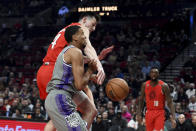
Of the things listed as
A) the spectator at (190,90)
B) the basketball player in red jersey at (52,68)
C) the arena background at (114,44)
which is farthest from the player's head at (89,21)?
the spectator at (190,90)

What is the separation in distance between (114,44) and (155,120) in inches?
375

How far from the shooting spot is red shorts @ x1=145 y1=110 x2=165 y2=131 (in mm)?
7699

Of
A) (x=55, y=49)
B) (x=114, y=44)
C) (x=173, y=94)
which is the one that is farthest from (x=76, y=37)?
(x=114, y=44)

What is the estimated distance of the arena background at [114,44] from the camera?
39.1 feet

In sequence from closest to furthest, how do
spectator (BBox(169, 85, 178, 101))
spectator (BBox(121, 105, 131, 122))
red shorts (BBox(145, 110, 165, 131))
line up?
red shorts (BBox(145, 110, 165, 131)), spectator (BBox(121, 105, 131, 122)), spectator (BBox(169, 85, 178, 101))

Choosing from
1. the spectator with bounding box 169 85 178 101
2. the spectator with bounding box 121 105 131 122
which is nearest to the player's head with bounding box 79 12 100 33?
the spectator with bounding box 121 105 131 122

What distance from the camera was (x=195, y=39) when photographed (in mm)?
18172

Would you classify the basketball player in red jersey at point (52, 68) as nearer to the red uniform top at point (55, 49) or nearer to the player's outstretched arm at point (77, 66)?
the red uniform top at point (55, 49)

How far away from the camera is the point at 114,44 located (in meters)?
17.0

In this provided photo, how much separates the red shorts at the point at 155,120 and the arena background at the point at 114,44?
6.72 ft

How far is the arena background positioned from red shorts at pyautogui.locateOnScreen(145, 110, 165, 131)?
205 centimetres

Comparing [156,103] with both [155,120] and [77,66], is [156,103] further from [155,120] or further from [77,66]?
[77,66]

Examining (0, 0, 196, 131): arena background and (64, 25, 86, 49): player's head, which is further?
(0, 0, 196, 131): arena background

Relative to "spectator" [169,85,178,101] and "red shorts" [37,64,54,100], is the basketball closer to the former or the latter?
"red shorts" [37,64,54,100]
